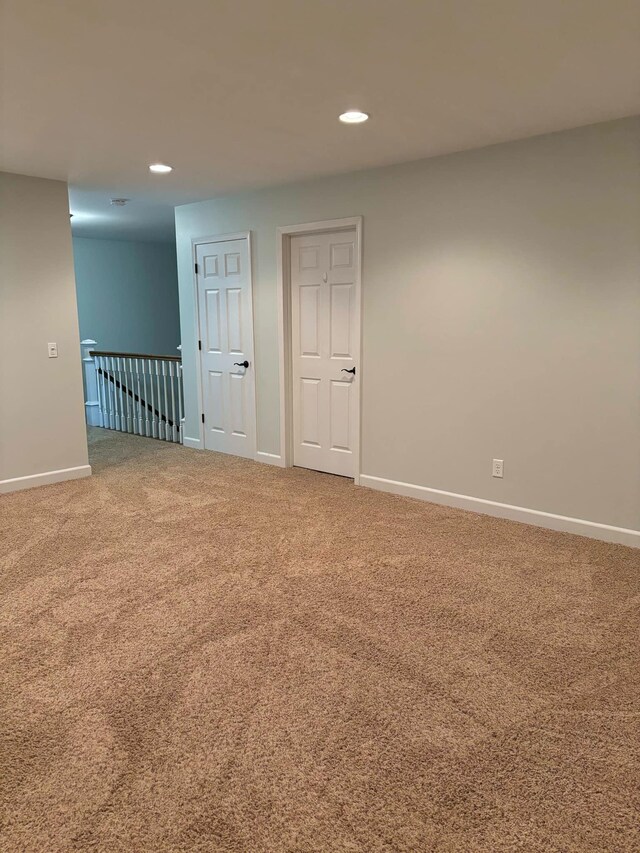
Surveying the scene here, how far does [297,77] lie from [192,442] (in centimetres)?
402

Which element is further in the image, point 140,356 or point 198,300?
point 140,356

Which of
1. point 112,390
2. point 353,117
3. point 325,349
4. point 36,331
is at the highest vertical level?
point 353,117

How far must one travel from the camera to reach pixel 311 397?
16.5 ft

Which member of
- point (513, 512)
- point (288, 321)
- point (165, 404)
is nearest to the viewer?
point (513, 512)

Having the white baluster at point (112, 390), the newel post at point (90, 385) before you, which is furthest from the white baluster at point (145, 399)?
the newel post at point (90, 385)

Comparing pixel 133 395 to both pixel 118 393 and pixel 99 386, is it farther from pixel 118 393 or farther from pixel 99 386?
pixel 99 386

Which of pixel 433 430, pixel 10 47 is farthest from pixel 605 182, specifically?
pixel 10 47

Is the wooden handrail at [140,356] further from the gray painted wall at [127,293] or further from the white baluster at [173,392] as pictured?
the gray painted wall at [127,293]

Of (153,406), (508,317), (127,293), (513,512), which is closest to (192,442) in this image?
(153,406)

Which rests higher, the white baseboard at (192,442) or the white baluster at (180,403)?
the white baluster at (180,403)

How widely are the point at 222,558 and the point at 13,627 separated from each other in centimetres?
109

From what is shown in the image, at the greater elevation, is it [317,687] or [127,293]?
[127,293]

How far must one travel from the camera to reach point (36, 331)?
4.59 metres

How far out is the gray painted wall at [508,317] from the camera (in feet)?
11.0
